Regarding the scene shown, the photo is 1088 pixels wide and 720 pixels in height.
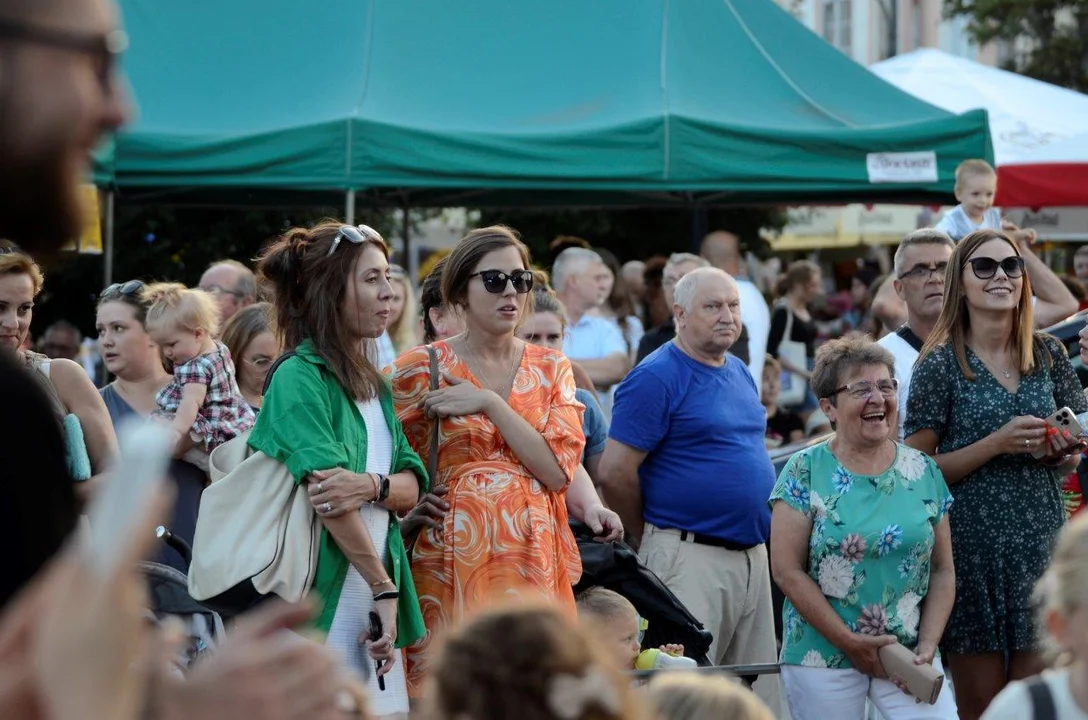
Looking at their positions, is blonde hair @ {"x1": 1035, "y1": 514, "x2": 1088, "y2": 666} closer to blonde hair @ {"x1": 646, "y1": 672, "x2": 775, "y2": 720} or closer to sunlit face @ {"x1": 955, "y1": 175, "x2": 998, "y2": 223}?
blonde hair @ {"x1": 646, "y1": 672, "x2": 775, "y2": 720}

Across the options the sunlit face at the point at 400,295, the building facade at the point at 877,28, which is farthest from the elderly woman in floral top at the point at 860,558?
the building facade at the point at 877,28

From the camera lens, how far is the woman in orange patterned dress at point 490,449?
438cm

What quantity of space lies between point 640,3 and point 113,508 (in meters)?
8.99

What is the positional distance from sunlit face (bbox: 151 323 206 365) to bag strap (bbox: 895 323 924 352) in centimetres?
266

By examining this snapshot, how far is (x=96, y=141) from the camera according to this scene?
52.6 inches

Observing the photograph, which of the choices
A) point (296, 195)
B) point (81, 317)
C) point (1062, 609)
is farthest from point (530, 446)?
point (81, 317)

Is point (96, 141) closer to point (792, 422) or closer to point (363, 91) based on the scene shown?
point (363, 91)

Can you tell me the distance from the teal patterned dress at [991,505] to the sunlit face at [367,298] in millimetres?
1838

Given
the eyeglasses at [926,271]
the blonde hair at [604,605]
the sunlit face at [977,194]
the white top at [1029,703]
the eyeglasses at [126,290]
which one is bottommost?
the blonde hair at [604,605]

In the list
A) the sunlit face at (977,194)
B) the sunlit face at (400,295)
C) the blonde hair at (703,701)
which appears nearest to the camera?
the blonde hair at (703,701)

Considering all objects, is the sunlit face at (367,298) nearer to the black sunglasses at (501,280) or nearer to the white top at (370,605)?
the white top at (370,605)

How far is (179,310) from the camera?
5648 mm

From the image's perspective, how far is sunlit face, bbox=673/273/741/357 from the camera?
18.3 feet

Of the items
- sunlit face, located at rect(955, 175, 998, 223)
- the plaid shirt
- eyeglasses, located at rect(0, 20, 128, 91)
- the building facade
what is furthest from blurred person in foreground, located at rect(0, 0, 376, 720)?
the building facade
